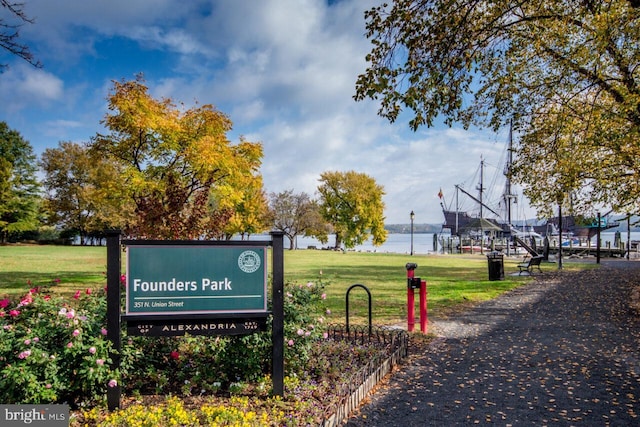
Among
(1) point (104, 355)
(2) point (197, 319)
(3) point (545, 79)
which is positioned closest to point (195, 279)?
(2) point (197, 319)

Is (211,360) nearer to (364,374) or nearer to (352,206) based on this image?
(364,374)

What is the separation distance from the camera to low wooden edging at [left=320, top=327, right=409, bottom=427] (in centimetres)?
417

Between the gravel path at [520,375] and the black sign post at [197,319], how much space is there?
119 cm

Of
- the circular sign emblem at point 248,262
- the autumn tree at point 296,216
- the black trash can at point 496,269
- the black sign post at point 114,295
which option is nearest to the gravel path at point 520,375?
the circular sign emblem at point 248,262

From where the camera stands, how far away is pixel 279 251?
15.0 ft

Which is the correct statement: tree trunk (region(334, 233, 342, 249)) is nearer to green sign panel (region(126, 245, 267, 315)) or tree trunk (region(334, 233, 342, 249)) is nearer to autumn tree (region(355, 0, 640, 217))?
autumn tree (region(355, 0, 640, 217))

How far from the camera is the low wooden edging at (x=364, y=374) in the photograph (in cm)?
417

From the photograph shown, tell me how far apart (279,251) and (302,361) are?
4.60 feet

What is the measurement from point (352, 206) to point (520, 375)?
58.6 meters

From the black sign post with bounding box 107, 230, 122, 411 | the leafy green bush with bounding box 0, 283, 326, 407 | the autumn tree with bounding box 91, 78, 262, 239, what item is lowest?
the leafy green bush with bounding box 0, 283, 326, 407

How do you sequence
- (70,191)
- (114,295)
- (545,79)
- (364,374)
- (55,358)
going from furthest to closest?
(70,191) < (545,79) < (364,374) < (114,295) < (55,358)

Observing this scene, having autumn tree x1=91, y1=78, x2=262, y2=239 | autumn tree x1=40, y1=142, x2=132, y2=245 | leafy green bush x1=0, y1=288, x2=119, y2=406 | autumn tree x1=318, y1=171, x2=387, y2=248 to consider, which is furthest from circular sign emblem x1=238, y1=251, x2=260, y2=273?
autumn tree x1=318, y1=171, x2=387, y2=248

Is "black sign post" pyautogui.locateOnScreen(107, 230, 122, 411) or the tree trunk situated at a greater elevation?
"black sign post" pyautogui.locateOnScreen(107, 230, 122, 411)

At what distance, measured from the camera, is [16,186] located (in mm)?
51406
